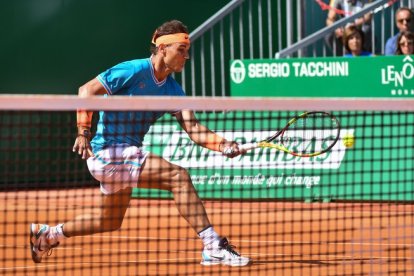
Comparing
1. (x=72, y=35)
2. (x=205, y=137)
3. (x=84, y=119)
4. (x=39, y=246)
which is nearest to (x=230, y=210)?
(x=205, y=137)

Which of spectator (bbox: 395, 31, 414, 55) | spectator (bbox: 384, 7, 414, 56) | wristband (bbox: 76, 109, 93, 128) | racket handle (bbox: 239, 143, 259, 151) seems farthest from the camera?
spectator (bbox: 384, 7, 414, 56)

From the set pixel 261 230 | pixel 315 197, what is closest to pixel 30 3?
pixel 315 197

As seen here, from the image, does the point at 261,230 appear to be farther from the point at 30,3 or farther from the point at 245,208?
the point at 30,3

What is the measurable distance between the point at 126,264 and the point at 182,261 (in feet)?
1.29

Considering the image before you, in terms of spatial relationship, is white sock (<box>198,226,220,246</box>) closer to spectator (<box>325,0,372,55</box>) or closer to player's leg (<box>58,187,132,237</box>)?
player's leg (<box>58,187,132,237</box>)

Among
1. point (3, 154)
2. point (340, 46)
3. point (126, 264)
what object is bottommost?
point (126, 264)

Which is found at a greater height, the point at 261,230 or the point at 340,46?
the point at 340,46

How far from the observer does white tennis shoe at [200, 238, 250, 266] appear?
23.7ft

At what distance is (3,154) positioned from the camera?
14195 millimetres

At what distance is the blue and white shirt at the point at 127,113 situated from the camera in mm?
7363

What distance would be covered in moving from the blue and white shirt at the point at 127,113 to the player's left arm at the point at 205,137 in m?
0.19

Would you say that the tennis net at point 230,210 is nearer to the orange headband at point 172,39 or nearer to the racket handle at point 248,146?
the racket handle at point 248,146

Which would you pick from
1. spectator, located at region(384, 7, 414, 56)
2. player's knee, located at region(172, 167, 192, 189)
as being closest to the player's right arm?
player's knee, located at region(172, 167, 192, 189)

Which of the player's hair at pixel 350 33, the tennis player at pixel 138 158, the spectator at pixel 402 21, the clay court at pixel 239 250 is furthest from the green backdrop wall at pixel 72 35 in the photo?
the tennis player at pixel 138 158
